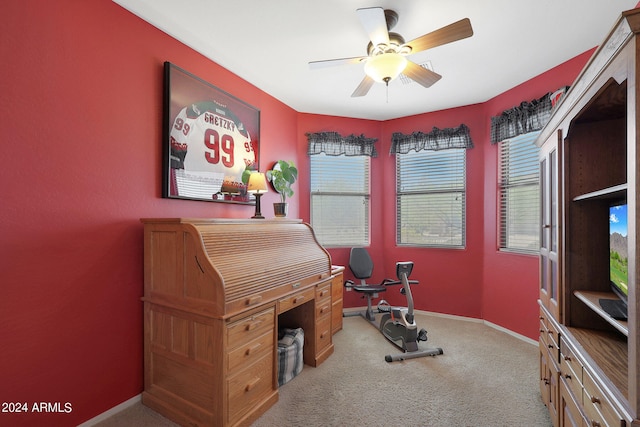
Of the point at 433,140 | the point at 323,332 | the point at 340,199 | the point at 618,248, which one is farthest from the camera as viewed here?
the point at 340,199

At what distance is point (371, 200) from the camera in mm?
4199

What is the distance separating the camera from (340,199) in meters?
4.11

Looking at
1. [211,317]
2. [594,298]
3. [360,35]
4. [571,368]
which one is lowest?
[571,368]

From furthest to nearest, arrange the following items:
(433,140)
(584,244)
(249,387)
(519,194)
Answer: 1. (433,140)
2. (519,194)
3. (249,387)
4. (584,244)

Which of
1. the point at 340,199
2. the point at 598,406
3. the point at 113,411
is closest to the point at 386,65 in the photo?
the point at 598,406

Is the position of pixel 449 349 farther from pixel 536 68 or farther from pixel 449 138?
pixel 536 68

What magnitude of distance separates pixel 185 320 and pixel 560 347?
2157 millimetres

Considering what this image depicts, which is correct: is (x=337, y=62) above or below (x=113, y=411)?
above

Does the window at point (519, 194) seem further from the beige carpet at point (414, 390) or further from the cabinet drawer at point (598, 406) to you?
the cabinet drawer at point (598, 406)

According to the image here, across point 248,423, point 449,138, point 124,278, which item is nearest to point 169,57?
point 124,278

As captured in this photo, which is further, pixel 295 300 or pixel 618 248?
pixel 295 300

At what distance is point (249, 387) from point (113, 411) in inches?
36.2

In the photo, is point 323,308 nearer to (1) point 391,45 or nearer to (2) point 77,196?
(2) point 77,196

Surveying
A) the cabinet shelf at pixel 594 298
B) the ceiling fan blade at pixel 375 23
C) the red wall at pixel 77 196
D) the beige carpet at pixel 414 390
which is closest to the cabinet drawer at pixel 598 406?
the cabinet shelf at pixel 594 298
